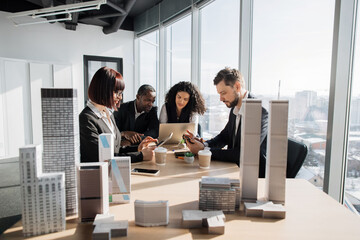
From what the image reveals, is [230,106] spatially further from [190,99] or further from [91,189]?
[91,189]

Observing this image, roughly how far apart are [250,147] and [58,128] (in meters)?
0.90

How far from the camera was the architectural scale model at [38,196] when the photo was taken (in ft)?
3.02

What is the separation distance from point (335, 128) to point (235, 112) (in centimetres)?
94

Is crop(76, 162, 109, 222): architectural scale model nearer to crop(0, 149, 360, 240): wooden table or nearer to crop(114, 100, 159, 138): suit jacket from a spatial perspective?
crop(0, 149, 360, 240): wooden table

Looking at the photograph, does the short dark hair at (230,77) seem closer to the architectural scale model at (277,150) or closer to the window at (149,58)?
the architectural scale model at (277,150)

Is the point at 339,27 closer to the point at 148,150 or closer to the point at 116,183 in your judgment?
the point at 148,150

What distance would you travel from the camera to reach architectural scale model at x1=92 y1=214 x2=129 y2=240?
2.89 feet

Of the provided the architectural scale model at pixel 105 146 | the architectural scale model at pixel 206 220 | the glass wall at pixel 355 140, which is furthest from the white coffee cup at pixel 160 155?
the glass wall at pixel 355 140

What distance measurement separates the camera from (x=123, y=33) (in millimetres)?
7781

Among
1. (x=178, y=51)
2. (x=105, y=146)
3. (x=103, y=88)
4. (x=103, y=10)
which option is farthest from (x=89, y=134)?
(x=103, y=10)

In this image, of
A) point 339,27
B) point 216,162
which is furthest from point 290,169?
point 339,27

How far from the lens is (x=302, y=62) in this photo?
278 cm

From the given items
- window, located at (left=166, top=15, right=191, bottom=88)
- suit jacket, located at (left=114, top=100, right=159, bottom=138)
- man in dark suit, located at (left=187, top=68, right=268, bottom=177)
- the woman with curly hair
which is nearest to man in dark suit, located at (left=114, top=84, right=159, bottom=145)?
suit jacket, located at (left=114, top=100, right=159, bottom=138)

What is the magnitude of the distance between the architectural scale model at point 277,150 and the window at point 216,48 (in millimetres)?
2985
